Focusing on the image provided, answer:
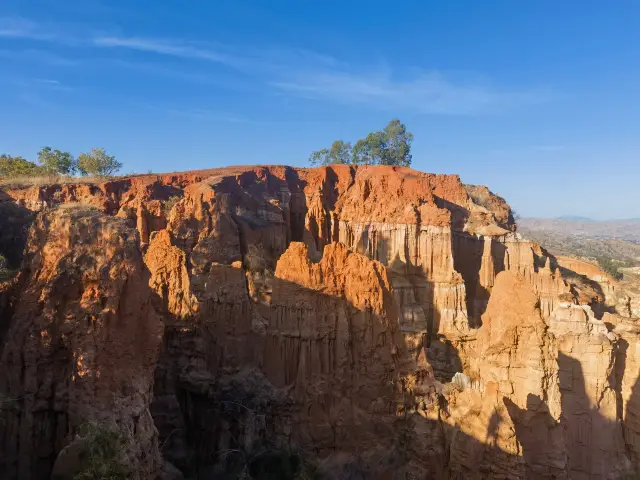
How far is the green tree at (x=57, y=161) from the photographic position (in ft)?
148

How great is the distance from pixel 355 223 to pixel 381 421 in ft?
89.1

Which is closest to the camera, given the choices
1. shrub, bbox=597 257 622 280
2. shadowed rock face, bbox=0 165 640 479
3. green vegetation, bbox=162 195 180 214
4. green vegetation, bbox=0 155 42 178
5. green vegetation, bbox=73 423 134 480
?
green vegetation, bbox=73 423 134 480

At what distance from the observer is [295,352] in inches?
603

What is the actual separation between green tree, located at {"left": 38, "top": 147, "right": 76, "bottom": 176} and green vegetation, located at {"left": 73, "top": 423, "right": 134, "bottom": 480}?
4200cm

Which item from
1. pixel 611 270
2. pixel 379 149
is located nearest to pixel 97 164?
pixel 379 149

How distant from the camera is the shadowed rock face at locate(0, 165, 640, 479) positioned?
9.64 m

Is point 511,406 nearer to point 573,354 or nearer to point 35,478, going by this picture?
point 573,354

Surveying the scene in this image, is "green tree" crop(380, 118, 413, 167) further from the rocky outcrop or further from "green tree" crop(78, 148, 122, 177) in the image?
the rocky outcrop

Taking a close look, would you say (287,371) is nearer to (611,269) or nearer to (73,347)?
(73,347)

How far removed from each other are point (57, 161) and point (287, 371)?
4034 cm

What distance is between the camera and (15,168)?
4147 centimetres

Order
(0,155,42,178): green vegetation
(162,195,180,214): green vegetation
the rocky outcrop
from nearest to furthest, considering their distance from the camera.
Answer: the rocky outcrop, (162,195,180,214): green vegetation, (0,155,42,178): green vegetation

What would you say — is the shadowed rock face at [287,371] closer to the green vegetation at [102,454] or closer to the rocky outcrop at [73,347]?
the rocky outcrop at [73,347]

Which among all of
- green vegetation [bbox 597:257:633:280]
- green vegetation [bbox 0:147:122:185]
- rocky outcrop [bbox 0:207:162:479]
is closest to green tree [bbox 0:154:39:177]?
green vegetation [bbox 0:147:122:185]
